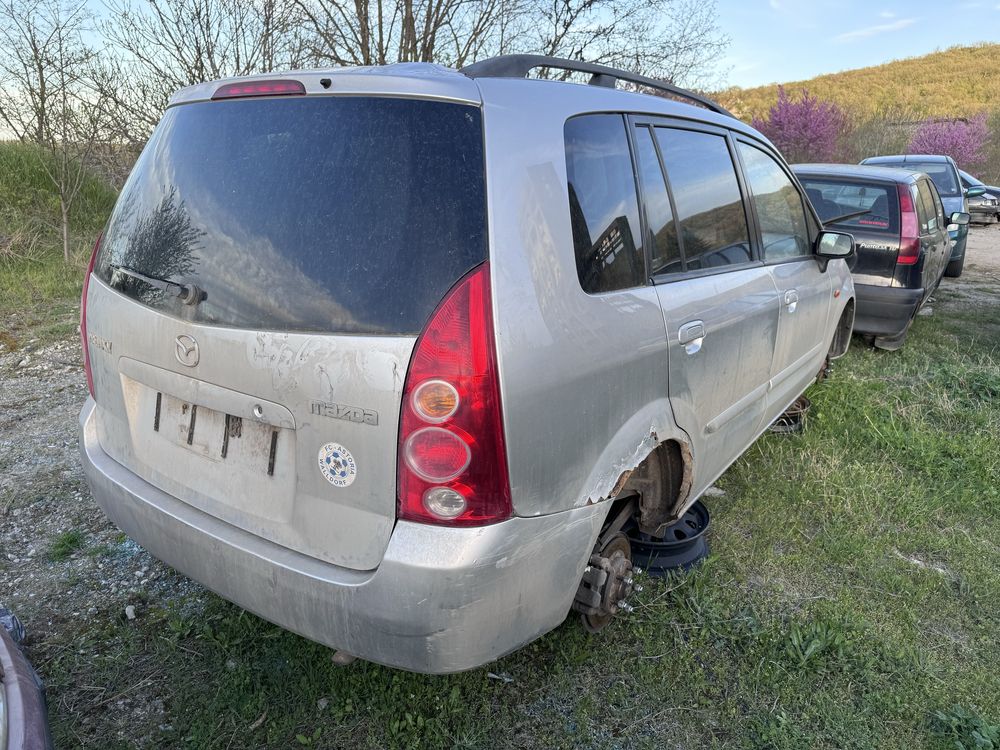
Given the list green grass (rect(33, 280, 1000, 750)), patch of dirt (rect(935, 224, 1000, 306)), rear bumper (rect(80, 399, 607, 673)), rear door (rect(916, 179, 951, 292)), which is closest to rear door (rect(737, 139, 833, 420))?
green grass (rect(33, 280, 1000, 750))

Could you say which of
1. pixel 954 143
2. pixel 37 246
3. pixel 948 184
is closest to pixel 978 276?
pixel 948 184

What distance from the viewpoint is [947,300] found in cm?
855

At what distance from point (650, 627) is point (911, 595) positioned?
45.9 inches

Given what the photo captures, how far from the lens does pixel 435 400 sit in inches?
60.2

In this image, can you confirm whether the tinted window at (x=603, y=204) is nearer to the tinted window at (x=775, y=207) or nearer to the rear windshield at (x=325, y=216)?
the rear windshield at (x=325, y=216)

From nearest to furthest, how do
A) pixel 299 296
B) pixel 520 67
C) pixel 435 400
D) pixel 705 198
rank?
1. pixel 435 400
2. pixel 299 296
3. pixel 520 67
4. pixel 705 198

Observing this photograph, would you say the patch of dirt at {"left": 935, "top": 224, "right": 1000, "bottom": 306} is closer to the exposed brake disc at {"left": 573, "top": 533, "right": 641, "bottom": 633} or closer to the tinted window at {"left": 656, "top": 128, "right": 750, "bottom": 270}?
the tinted window at {"left": 656, "top": 128, "right": 750, "bottom": 270}

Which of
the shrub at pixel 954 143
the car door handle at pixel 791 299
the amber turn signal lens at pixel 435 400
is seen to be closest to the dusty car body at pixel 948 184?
the car door handle at pixel 791 299

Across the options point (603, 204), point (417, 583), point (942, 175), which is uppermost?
point (942, 175)

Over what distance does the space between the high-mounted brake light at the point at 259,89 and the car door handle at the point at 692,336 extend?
52.8 inches

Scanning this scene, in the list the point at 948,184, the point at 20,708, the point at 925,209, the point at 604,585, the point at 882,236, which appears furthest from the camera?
the point at 948,184

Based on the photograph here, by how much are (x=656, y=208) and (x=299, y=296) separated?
123 centimetres

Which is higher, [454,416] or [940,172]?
[940,172]

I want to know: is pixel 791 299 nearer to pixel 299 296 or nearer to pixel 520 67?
pixel 520 67
